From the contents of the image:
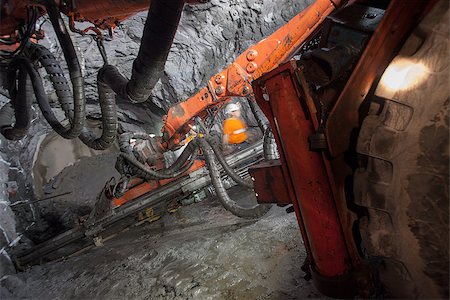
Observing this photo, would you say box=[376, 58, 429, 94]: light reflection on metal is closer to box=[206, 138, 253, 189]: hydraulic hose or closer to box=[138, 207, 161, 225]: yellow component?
box=[206, 138, 253, 189]: hydraulic hose

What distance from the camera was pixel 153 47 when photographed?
157cm

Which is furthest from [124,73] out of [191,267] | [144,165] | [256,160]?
[191,267]

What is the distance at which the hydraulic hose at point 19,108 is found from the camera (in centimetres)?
251

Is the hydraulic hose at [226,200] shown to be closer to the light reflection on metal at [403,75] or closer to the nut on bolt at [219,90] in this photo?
the nut on bolt at [219,90]

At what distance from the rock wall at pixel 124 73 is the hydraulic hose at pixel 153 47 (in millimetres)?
4320

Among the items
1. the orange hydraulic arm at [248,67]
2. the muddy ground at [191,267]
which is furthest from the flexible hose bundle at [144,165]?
the muddy ground at [191,267]

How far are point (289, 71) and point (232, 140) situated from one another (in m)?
4.63

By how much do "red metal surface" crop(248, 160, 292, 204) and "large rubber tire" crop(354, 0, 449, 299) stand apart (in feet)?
1.39

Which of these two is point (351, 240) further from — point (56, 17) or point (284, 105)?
point (56, 17)

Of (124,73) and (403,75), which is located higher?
(124,73)

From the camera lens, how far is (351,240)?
1.13 meters

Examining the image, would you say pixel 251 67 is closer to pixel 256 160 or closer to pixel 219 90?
pixel 219 90

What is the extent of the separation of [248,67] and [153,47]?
172 centimetres

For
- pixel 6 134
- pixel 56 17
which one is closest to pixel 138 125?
pixel 6 134
